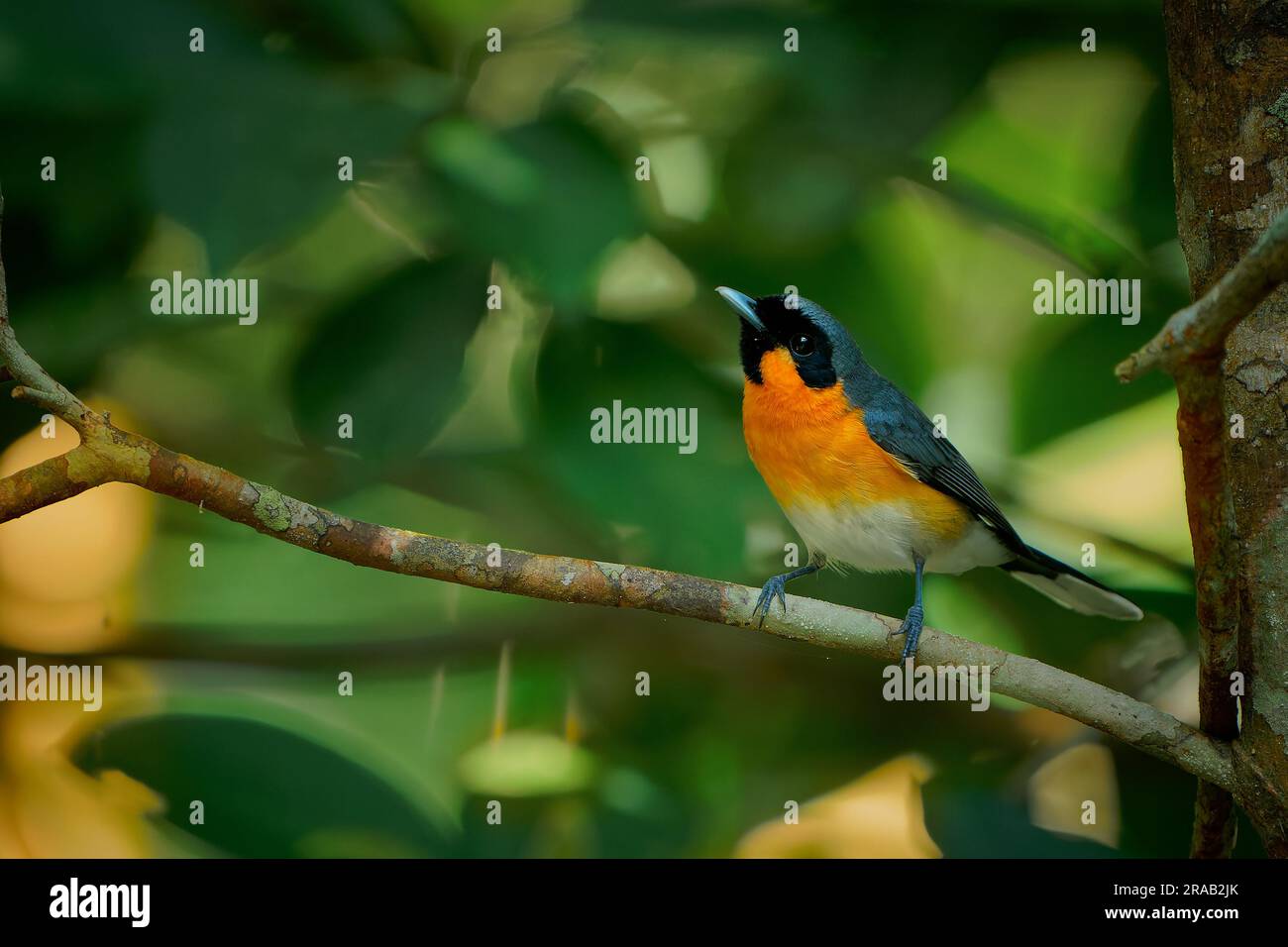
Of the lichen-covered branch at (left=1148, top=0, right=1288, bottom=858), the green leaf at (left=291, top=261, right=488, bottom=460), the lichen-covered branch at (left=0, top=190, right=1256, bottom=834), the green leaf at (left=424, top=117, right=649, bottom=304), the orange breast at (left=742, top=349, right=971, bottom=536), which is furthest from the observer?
the orange breast at (left=742, top=349, right=971, bottom=536)

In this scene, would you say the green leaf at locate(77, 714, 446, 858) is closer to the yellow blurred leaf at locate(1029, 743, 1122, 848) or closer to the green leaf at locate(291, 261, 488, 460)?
the green leaf at locate(291, 261, 488, 460)

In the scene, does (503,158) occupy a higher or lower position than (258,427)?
higher

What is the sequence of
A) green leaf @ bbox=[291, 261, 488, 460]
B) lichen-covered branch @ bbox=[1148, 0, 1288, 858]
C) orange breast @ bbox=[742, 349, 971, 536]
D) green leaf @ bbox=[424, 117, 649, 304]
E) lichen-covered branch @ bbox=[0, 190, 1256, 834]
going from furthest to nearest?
orange breast @ bbox=[742, 349, 971, 536], green leaf @ bbox=[291, 261, 488, 460], green leaf @ bbox=[424, 117, 649, 304], lichen-covered branch @ bbox=[1148, 0, 1288, 858], lichen-covered branch @ bbox=[0, 190, 1256, 834]

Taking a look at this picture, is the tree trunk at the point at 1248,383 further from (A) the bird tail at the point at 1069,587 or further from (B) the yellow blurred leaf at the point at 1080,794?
(B) the yellow blurred leaf at the point at 1080,794

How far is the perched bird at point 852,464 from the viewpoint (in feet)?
6.91

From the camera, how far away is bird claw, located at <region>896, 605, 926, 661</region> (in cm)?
182

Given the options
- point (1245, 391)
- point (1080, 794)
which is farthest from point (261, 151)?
point (1080, 794)

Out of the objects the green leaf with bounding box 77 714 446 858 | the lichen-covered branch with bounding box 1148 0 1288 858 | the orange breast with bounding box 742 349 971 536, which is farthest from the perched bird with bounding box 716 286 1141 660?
the green leaf with bounding box 77 714 446 858

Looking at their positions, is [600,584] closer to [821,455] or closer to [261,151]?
[821,455]

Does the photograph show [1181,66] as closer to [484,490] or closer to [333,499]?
[484,490]

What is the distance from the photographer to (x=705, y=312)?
232 cm
